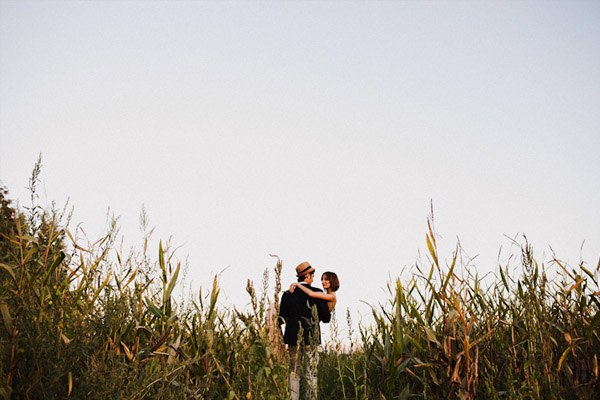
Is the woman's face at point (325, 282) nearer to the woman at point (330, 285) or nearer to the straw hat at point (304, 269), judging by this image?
the woman at point (330, 285)

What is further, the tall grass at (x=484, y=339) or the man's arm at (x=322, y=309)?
the man's arm at (x=322, y=309)

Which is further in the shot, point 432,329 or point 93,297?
point 432,329

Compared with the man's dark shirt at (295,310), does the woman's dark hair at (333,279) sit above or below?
above

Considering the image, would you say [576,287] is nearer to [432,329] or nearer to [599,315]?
[599,315]

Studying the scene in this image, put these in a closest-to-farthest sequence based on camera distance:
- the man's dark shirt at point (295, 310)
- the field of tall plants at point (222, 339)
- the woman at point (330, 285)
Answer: the field of tall plants at point (222, 339) < the man's dark shirt at point (295, 310) < the woman at point (330, 285)

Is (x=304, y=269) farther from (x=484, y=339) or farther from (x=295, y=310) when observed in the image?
(x=484, y=339)

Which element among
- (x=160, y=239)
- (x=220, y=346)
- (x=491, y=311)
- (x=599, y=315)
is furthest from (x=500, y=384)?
(x=160, y=239)

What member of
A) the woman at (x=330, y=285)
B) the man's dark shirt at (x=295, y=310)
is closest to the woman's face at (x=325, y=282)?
the woman at (x=330, y=285)

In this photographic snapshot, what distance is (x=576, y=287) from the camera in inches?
168

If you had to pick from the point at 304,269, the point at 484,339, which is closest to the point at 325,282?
the point at 304,269

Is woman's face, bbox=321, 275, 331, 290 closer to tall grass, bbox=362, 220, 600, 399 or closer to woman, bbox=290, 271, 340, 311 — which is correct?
woman, bbox=290, 271, 340, 311

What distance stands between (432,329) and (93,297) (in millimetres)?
2686

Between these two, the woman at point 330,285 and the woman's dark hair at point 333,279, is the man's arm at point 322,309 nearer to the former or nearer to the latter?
the woman at point 330,285

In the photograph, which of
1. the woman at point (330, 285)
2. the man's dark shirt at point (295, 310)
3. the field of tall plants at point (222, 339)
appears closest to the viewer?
the field of tall plants at point (222, 339)
